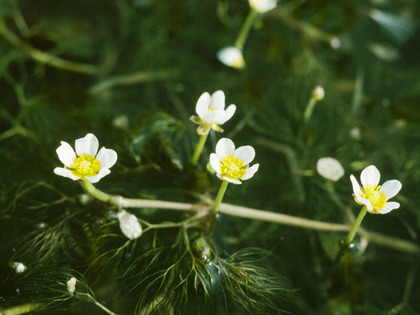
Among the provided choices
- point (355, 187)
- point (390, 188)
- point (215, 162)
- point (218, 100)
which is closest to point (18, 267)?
point (215, 162)

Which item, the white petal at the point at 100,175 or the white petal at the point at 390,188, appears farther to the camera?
the white petal at the point at 390,188

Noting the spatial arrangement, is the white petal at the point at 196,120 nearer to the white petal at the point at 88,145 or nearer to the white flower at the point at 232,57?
the white petal at the point at 88,145

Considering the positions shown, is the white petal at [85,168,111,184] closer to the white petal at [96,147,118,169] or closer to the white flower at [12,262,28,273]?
the white petal at [96,147,118,169]

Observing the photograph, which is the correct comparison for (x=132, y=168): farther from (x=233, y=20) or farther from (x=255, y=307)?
(x=233, y=20)

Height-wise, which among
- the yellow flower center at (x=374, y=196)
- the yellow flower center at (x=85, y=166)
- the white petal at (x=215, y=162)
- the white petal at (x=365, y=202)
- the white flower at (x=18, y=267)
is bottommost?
the white flower at (x=18, y=267)

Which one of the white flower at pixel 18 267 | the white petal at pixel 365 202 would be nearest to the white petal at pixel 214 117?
the white petal at pixel 365 202
